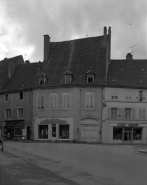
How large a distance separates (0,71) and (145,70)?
24.0m

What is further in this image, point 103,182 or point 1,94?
point 1,94

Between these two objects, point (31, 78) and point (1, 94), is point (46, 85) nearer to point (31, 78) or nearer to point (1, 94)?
point (31, 78)

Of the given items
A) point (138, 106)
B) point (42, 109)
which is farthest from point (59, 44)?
point (138, 106)

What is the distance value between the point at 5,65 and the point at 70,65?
45.1 ft

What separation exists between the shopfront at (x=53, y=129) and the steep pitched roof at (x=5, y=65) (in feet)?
34.0

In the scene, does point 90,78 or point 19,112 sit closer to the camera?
point 90,78

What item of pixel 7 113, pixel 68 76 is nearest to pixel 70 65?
pixel 68 76

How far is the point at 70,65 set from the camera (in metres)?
41.5

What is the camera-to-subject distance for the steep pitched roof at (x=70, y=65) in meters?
39.8

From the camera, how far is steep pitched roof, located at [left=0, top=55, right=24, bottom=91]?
153 ft

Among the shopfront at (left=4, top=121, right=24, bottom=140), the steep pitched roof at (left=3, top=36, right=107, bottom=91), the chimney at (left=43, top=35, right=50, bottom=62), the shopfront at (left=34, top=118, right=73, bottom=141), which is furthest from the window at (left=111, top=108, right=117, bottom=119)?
the shopfront at (left=4, top=121, right=24, bottom=140)

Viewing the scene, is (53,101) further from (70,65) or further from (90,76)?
(90,76)

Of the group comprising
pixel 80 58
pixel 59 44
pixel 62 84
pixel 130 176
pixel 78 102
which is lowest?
pixel 130 176

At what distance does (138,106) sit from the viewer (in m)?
38.4
